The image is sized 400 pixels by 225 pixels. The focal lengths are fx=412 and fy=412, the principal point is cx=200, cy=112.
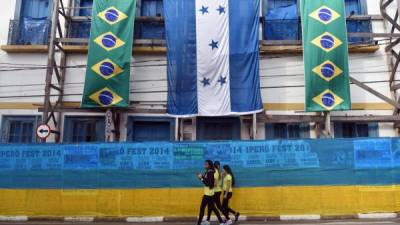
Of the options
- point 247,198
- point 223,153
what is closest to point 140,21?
point 223,153

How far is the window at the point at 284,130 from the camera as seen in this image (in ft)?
51.1

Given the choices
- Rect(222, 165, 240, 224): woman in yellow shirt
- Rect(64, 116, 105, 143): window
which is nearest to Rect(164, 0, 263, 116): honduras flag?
Rect(64, 116, 105, 143): window

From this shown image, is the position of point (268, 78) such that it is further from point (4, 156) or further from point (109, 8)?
point (4, 156)

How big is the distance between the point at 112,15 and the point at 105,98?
10.2 feet

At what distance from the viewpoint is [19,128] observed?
16.0 meters

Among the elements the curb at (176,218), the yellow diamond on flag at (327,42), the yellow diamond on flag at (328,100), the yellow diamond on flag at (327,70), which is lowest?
the curb at (176,218)

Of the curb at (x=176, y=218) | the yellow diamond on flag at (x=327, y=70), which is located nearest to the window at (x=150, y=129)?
the curb at (x=176, y=218)

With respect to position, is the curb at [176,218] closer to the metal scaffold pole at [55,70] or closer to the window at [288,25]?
the metal scaffold pole at [55,70]

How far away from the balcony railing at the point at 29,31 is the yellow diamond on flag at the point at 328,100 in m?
10.7

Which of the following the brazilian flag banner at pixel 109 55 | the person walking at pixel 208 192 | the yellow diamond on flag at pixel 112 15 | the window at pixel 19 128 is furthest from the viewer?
the window at pixel 19 128

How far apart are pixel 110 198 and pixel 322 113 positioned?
7.97m

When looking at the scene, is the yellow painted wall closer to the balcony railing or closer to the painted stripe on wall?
the painted stripe on wall

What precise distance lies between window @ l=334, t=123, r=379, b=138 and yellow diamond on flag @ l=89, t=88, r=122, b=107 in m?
8.26

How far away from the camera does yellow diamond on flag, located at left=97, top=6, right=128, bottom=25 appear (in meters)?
15.1
